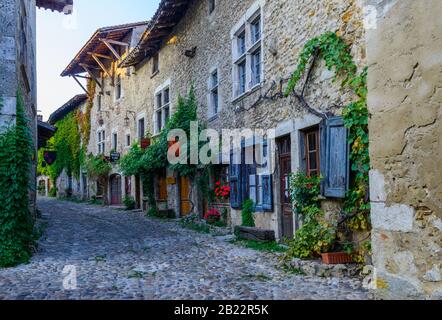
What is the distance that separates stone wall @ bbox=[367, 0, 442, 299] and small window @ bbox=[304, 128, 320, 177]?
147 inches

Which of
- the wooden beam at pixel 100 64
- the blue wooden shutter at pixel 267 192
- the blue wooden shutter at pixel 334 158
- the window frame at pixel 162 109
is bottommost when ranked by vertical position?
the blue wooden shutter at pixel 267 192

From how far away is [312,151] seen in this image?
635 centimetres

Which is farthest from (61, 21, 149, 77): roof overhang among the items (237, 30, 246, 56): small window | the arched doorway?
(237, 30, 246, 56): small window

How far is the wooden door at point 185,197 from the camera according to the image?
40.3ft

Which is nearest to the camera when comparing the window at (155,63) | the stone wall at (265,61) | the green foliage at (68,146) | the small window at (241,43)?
the stone wall at (265,61)

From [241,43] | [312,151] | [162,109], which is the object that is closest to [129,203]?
[162,109]

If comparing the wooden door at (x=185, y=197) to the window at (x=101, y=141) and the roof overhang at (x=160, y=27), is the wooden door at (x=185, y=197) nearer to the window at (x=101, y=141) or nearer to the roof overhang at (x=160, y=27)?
the roof overhang at (x=160, y=27)

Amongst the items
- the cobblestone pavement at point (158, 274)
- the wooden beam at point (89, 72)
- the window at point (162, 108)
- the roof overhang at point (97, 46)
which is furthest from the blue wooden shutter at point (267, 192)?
the wooden beam at point (89, 72)

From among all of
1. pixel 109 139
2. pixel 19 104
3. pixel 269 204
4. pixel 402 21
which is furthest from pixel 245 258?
pixel 109 139

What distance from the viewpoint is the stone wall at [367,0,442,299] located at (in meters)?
2.07

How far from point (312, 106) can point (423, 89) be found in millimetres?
4041

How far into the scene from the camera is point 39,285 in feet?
14.9

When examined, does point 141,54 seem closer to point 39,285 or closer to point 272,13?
point 272,13

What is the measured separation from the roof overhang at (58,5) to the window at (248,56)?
615cm
